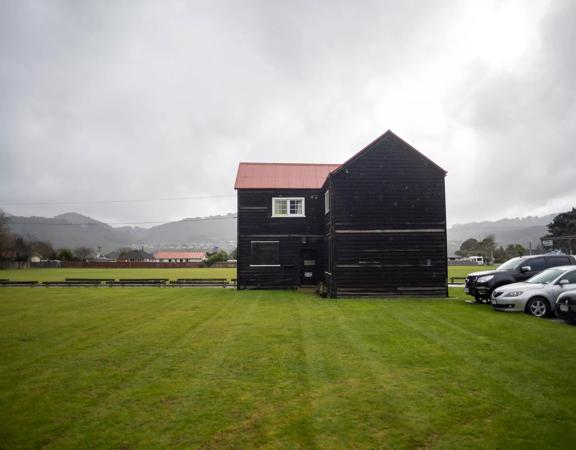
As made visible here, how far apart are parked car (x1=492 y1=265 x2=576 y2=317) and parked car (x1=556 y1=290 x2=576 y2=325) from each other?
3.62 ft

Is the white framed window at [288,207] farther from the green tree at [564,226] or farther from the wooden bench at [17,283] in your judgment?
the green tree at [564,226]

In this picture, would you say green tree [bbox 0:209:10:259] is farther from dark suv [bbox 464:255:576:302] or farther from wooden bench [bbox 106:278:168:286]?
dark suv [bbox 464:255:576:302]

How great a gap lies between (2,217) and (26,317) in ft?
258

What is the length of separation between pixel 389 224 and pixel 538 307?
8.22 metres

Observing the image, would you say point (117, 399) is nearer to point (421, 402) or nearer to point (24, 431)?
point (24, 431)

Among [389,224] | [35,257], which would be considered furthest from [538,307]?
[35,257]

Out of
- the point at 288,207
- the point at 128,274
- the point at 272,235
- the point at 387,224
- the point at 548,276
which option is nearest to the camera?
the point at 548,276

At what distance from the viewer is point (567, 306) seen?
507 inches

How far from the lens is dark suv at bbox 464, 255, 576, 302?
58.9 feet

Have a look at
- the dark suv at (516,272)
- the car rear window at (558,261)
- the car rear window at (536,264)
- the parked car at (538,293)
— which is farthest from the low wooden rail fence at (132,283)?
the car rear window at (558,261)

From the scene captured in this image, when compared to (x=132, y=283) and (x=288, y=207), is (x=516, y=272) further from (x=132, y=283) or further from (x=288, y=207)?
(x=132, y=283)

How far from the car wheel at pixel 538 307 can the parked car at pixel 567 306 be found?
1132 mm

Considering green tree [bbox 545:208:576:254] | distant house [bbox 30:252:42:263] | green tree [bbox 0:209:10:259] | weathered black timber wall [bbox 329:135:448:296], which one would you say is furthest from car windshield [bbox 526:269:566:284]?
distant house [bbox 30:252:42:263]

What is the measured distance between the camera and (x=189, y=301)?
20.7 meters
